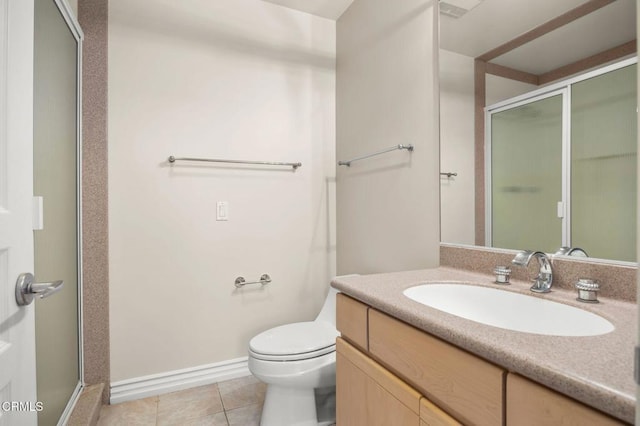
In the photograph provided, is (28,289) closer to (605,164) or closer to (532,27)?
(605,164)

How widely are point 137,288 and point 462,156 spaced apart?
1871 mm

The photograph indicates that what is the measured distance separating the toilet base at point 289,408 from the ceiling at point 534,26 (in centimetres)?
166

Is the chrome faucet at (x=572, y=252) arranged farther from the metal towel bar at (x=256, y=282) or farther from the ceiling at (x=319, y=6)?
the ceiling at (x=319, y=6)

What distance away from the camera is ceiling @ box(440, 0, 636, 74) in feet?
3.02

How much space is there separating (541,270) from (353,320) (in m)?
0.62

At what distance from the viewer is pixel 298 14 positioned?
2.21 meters

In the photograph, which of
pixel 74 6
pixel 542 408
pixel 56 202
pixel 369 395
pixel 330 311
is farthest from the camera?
pixel 330 311

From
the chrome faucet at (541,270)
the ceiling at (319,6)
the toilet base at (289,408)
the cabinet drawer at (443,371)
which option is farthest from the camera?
the ceiling at (319,6)

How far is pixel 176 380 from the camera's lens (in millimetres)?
1886

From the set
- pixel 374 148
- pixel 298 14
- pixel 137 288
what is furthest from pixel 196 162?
pixel 298 14

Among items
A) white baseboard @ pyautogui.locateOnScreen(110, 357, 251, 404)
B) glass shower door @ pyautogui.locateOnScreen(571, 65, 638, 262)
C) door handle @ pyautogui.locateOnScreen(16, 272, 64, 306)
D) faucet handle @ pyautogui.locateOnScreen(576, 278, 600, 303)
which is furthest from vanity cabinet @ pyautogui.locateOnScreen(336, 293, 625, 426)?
white baseboard @ pyautogui.locateOnScreen(110, 357, 251, 404)

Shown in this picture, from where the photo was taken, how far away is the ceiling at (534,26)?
36.2 inches

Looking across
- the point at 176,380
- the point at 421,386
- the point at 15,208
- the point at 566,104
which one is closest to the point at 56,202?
the point at 15,208

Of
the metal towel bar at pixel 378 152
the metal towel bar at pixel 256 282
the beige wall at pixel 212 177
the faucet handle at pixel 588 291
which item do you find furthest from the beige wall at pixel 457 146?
the metal towel bar at pixel 256 282
